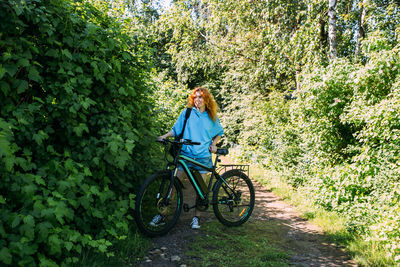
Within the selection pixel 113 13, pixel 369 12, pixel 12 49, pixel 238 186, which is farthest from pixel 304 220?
pixel 369 12

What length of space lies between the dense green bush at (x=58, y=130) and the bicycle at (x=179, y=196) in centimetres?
52

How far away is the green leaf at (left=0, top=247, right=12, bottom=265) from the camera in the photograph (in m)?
2.03

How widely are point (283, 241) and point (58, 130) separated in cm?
333

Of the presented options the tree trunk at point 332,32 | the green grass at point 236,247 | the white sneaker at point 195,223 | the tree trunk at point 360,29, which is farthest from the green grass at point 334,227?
the tree trunk at point 360,29

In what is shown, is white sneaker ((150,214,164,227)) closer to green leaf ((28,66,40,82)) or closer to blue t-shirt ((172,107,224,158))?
blue t-shirt ((172,107,224,158))

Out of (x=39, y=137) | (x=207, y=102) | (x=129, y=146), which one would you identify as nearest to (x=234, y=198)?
(x=207, y=102)

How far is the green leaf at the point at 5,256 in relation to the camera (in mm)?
2033

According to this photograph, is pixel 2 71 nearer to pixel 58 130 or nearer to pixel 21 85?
pixel 21 85

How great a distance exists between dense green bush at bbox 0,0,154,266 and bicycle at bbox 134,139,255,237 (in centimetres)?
52

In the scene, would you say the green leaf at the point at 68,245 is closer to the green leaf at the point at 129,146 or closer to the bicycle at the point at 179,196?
the green leaf at the point at 129,146

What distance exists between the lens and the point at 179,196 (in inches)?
165

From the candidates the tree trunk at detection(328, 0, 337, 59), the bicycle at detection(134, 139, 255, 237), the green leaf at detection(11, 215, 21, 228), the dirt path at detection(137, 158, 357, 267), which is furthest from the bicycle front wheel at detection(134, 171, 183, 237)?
the tree trunk at detection(328, 0, 337, 59)

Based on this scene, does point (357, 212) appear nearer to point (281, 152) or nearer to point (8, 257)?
point (281, 152)

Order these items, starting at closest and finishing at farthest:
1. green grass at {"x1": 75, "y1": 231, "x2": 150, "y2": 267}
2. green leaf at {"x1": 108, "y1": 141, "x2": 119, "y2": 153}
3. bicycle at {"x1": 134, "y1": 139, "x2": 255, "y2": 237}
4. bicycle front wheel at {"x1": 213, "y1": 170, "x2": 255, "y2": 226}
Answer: green leaf at {"x1": 108, "y1": 141, "x2": 119, "y2": 153} < green grass at {"x1": 75, "y1": 231, "x2": 150, "y2": 267} < bicycle at {"x1": 134, "y1": 139, "x2": 255, "y2": 237} < bicycle front wheel at {"x1": 213, "y1": 170, "x2": 255, "y2": 226}
